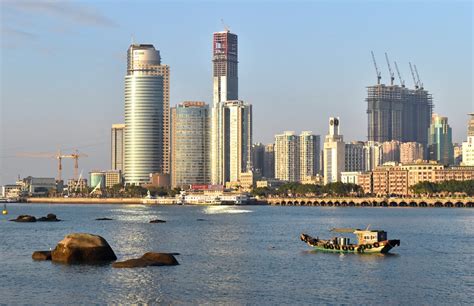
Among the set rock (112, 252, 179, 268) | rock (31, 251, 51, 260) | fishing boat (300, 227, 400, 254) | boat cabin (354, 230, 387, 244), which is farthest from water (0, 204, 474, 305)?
boat cabin (354, 230, 387, 244)

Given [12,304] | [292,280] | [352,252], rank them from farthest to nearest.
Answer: [352,252] → [292,280] → [12,304]

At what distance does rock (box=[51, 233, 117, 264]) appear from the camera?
9556 cm

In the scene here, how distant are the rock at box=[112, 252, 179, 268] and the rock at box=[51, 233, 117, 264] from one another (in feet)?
9.93

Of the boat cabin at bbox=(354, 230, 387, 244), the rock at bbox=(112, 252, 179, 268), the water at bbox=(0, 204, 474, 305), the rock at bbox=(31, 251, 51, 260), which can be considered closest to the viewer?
the water at bbox=(0, 204, 474, 305)

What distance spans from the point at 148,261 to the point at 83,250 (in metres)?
7.22

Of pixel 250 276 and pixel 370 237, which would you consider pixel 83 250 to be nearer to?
pixel 250 276

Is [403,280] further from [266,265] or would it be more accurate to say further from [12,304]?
[12,304]

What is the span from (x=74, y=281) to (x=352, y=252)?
41270 millimetres

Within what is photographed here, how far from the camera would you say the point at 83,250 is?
313 feet

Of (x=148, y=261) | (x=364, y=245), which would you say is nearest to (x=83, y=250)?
(x=148, y=261)

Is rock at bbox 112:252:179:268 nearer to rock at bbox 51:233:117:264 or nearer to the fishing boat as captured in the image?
rock at bbox 51:233:117:264

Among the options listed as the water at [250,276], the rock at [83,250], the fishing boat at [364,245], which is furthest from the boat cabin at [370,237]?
the rock at [83,250]

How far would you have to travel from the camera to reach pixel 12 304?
7300cm

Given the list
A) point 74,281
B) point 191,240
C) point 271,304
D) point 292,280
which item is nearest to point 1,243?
point 191,240
